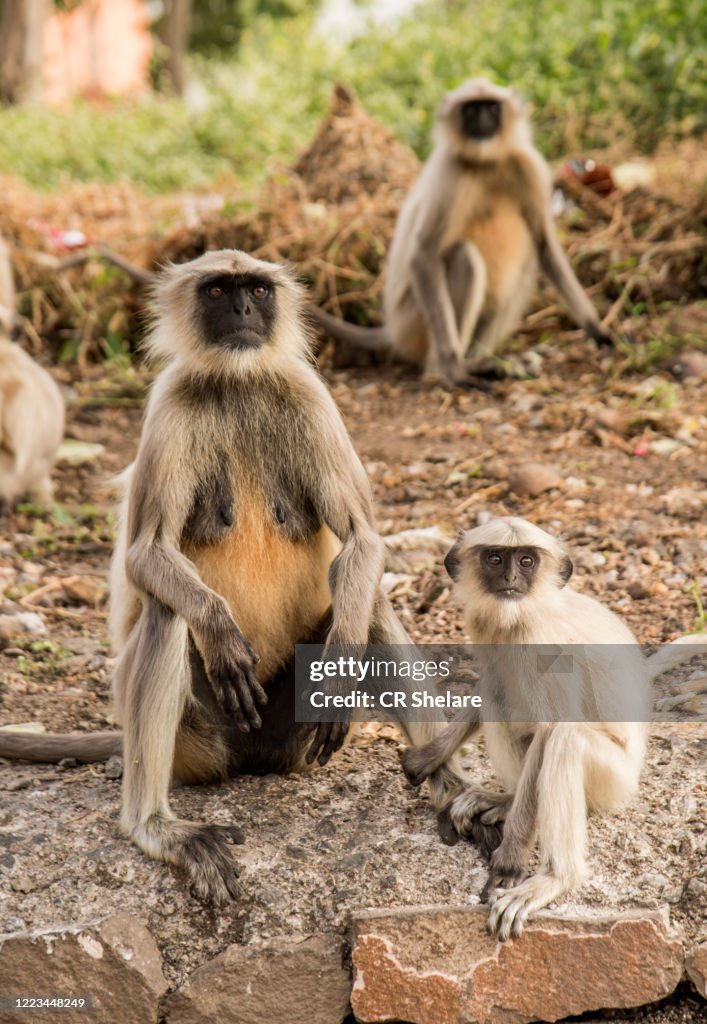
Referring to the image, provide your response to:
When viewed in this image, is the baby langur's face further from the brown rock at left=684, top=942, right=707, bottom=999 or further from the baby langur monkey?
the baby langur monkey

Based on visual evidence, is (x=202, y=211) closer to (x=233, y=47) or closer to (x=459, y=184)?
(x=459, y=184)

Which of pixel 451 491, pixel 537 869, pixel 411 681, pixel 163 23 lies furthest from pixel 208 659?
pixel 163 23

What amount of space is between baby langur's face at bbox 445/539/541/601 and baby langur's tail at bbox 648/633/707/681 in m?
0.99

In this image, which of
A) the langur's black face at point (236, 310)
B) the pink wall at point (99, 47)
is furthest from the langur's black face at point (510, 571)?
the pink wall at point (99, 47)

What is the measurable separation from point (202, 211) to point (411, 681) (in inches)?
248

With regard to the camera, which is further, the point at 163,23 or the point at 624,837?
the point at 163,23

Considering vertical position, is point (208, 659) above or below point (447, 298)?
below

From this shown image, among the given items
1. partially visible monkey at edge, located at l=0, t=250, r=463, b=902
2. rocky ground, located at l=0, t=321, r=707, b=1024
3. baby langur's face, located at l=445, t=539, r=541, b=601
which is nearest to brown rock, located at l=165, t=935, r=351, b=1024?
rocky ground, located at l=0, t=321, r=707, b=1024

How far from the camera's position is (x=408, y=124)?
11922mm

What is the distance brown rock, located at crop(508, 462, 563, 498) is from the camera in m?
5.58

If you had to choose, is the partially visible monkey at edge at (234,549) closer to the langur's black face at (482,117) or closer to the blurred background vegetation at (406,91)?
the langur's black face at (482,117)

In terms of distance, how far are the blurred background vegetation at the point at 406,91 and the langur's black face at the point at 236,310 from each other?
25.6 ft

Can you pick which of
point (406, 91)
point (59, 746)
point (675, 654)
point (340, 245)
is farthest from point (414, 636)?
point (406, 91)

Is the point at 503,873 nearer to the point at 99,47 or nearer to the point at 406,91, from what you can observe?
the point at 406,91
